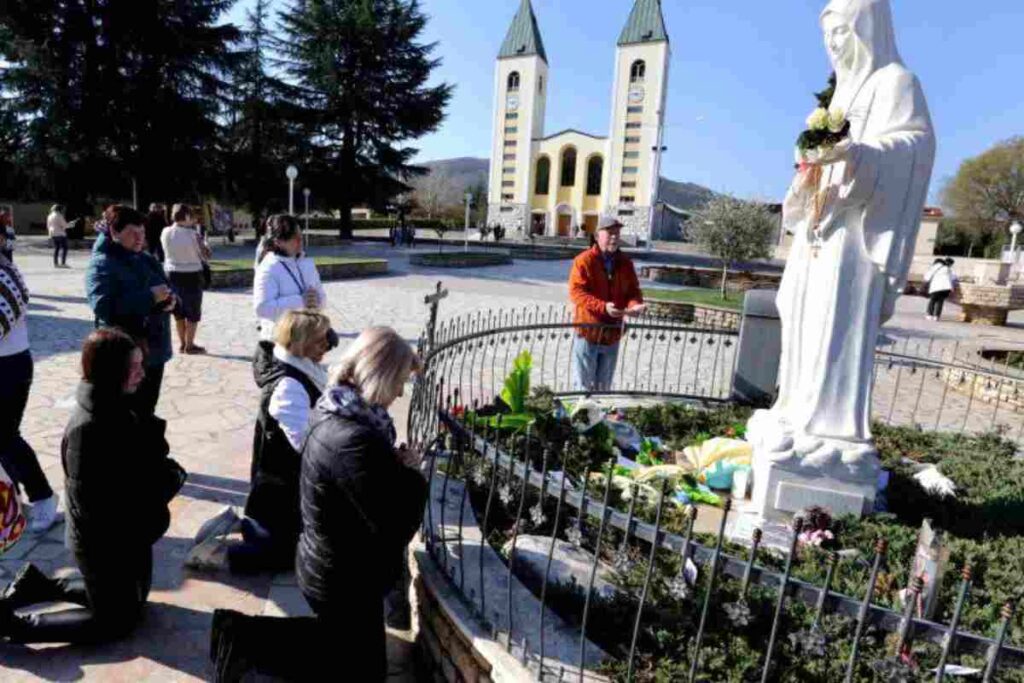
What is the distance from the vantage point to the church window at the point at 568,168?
6175 cm

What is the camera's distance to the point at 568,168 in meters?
62.0

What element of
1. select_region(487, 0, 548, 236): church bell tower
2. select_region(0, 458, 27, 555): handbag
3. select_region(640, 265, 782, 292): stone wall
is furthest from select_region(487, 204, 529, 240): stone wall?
select_region(0, 458, 27, 555): handbag

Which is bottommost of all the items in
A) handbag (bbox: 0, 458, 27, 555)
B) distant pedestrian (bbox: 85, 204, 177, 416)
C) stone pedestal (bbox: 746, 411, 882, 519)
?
stone pedestal (bbox: 746, 411, 882, 519)

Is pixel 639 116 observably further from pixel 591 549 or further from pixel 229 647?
pixel 229 647

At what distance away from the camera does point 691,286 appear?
2391 centimetres

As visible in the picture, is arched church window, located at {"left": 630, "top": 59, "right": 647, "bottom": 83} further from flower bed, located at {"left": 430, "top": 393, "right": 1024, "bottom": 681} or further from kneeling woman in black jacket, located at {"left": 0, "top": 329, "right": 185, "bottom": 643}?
kneeling woman in black jacket, located at {"left": 0, "top": 329, "right": 185, "bottom": 643}

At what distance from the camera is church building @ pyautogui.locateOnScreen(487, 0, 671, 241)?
182 ft

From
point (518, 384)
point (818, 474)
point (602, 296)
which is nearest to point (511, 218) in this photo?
point (602, 296)

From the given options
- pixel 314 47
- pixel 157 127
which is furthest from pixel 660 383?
pixel 314 47

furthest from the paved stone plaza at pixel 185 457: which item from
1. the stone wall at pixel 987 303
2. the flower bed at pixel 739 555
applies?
the stone wall at pixel 987 303

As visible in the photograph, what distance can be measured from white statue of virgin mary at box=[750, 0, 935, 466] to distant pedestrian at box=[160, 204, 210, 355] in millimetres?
6318

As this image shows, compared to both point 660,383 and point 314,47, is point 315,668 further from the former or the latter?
point 314,47

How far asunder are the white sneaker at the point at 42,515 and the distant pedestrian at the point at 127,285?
701mm

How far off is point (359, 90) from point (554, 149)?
2901cm
